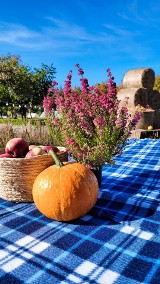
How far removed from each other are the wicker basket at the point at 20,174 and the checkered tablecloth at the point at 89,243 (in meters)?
0.05

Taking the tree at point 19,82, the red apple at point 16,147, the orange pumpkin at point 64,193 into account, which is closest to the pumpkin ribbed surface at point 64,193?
the orange pumpkin at point 64,193

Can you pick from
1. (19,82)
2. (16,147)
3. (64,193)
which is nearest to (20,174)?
(16,147)

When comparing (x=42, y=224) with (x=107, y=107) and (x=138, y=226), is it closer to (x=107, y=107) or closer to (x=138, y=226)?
(x=138, y=226)

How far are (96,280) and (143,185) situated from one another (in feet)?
3.11

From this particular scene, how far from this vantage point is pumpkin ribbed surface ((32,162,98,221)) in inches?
45.6

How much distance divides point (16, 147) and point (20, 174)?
176 millimetres

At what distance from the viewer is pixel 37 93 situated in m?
27.0

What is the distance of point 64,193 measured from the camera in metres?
1.17

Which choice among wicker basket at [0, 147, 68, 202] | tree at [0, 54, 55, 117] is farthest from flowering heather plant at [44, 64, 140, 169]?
tree at [0, 54, 55, 117]

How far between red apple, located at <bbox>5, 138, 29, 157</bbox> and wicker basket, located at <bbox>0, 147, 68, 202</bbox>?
0.42 feet

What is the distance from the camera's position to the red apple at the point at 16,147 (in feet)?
4.67

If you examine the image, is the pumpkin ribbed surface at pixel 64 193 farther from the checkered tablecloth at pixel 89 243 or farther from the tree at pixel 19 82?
the tree at pixel 19 82

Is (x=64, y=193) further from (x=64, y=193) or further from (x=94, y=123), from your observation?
(x=94, y=123)

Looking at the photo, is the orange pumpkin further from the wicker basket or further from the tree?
the tree
